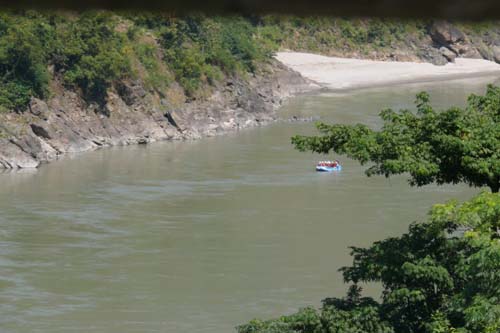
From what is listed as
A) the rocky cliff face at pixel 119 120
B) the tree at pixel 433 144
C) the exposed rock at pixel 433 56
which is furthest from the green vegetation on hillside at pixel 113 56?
the tree at pixel 433 144

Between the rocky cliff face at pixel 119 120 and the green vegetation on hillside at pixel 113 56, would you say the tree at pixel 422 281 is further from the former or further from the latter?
the green vegetation on hillside at pixel 113 56

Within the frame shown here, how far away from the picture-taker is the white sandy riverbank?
109ft

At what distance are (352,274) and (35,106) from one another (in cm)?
1597

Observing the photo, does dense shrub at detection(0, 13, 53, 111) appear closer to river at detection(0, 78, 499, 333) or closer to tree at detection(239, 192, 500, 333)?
river at detection(0, 78, 499, 333)

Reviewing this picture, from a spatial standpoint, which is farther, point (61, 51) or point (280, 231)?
point (61, 51)

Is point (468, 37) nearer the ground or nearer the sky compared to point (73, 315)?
nearer the sky

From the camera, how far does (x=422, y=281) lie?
20.5 feet

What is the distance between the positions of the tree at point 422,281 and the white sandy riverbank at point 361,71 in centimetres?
2571

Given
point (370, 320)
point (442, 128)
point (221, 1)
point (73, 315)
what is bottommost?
point (73, 315)

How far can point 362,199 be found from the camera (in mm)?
16094

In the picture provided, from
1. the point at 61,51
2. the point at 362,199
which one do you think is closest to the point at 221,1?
the point at 362,199

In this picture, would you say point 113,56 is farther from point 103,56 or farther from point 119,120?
point 119,120

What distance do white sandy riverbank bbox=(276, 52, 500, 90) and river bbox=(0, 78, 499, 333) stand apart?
11.7m

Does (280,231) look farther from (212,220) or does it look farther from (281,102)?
(281,102)
